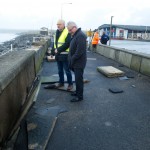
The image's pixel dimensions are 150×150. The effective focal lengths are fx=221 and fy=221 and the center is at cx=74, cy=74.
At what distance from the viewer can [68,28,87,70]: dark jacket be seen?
5.68 metres

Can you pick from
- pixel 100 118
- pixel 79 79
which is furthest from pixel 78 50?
pixel 100 118

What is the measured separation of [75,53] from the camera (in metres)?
5.78

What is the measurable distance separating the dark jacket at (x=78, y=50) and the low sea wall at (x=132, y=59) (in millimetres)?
4396

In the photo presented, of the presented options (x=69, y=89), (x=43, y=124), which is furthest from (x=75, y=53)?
(x=43, y=124)

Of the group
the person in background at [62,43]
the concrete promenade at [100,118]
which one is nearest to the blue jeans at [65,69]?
the person in background at [62,43]

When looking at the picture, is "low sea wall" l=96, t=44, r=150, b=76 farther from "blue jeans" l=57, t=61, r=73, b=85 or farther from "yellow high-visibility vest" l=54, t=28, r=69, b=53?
"yellow high-visibility vest" l=54, t=28, r=69, b=53

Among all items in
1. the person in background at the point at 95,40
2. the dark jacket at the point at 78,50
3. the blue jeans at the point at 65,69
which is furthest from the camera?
the person in background at the point at 95,40

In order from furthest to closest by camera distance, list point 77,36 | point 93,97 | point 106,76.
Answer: point 106,76, point 93,97, point 77,36

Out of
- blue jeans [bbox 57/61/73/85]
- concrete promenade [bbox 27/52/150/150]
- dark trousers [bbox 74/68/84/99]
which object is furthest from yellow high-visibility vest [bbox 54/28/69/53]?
concrete promenade [bbox 27/52/150/150]

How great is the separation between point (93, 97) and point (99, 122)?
6.03 feet

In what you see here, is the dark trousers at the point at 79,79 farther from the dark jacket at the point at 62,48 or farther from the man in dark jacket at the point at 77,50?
the dark jacket at the point at 62,48

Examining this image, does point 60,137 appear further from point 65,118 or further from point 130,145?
point 130,145

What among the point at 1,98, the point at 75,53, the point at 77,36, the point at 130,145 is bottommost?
the point at 130,145

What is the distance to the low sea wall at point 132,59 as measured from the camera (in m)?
9.48
